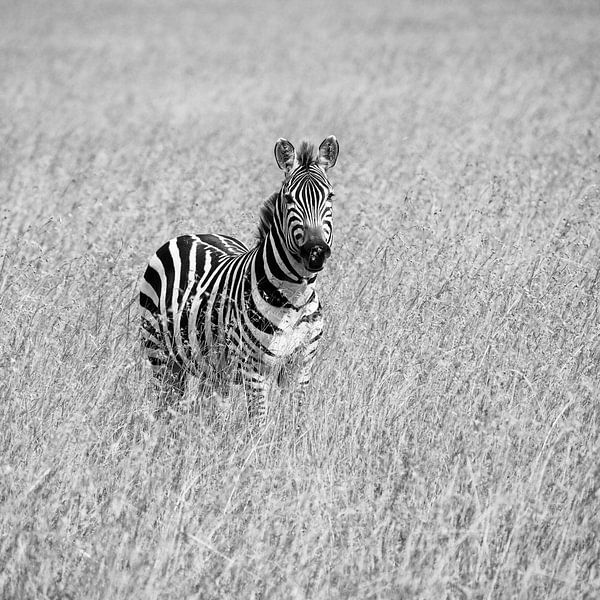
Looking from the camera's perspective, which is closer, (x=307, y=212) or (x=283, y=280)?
(x=307, y=212)

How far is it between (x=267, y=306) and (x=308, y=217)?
Answer: 2.00 ft

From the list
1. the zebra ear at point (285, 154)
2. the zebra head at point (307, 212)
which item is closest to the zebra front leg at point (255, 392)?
the zebra head at point (307, 212)

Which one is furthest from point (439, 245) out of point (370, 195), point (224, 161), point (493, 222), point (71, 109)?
point (71, 109)

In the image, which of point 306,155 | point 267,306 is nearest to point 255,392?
point 267,306

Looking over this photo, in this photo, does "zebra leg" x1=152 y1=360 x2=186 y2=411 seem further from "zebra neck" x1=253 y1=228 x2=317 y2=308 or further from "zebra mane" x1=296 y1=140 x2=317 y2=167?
"zebra mane" x1=296 y1=140 x2=317 y2=167

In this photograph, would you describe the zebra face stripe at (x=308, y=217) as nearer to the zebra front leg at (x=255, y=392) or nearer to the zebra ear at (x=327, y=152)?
the zebra ear at (x=327, y=152)

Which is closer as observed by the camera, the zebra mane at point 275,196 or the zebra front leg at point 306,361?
the zebra front leg at point 306,361

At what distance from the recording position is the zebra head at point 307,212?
465cm

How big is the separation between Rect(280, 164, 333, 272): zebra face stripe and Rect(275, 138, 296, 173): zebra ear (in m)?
0.28

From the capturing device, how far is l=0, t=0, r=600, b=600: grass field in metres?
3.61

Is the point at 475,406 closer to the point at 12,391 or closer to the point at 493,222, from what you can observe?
the point at 12,391

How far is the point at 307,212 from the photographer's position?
479 centimetres

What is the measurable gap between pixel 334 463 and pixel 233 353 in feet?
3.55

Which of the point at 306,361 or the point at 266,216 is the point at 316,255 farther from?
the point at 266,216
